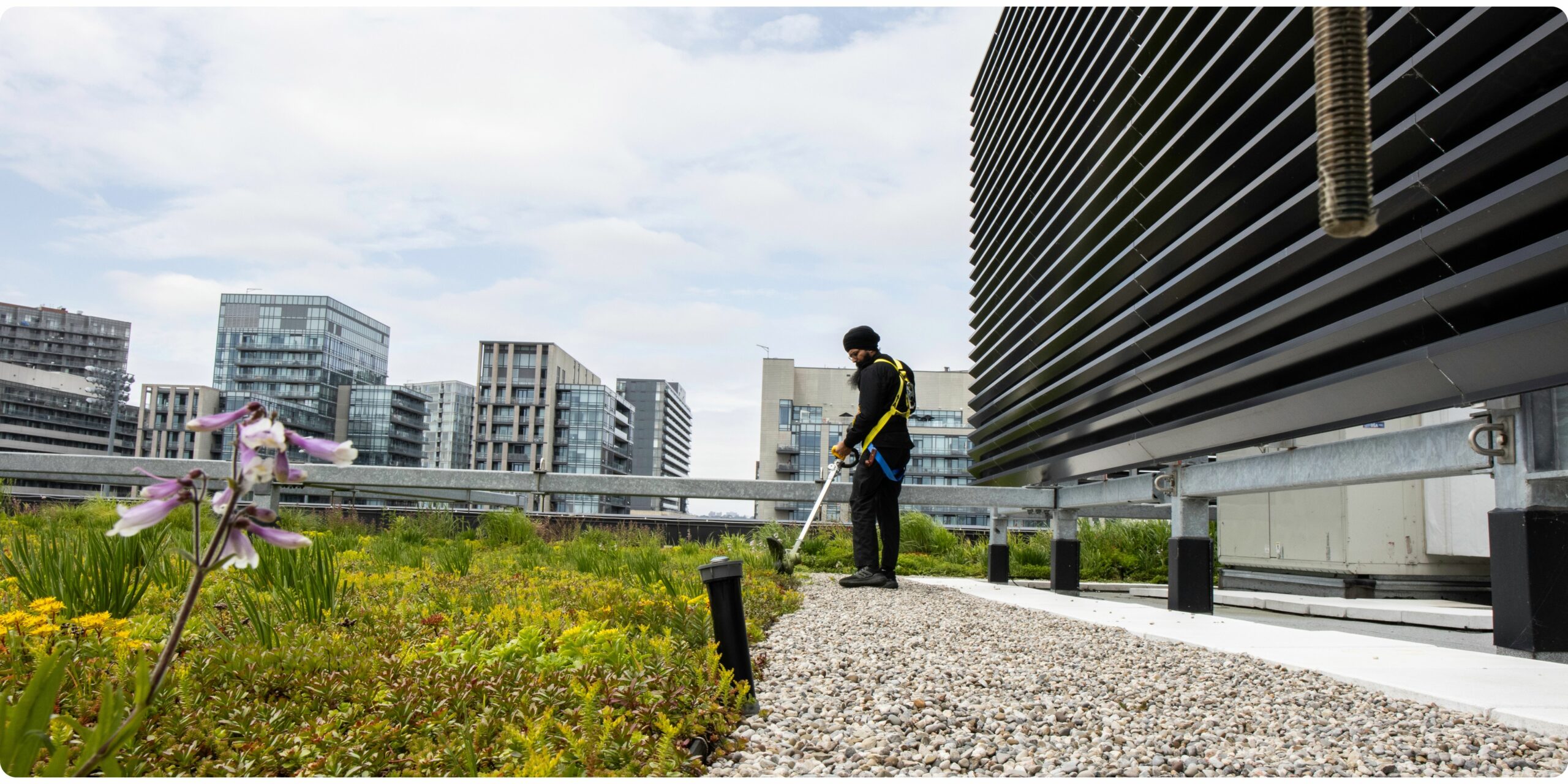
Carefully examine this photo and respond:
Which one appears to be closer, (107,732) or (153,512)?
(153,512)

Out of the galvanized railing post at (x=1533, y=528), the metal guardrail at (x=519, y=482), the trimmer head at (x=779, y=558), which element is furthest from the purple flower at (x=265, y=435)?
the metal guardrail at (x=519, y=482)

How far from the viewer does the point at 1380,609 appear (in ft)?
17.0

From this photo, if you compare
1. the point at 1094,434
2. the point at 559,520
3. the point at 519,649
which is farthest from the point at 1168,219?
the point at 559,520

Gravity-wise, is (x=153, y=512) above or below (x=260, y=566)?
above

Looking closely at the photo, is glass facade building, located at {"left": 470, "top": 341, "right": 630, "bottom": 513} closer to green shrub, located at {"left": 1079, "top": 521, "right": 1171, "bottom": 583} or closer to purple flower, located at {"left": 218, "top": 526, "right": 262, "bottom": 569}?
green shrub, located at {"left": 1079, "top": 521, "right": 1171, "bottom": 583}

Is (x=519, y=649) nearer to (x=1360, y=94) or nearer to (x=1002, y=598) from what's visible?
(x=1360, y=94)

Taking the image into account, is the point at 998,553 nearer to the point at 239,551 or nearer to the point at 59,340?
the point at 239,551

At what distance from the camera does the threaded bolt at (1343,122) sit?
A: 1.56ft

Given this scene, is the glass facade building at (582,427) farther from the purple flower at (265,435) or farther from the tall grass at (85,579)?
the purple flower at (265,435)

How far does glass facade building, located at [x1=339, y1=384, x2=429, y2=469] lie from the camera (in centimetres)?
13788

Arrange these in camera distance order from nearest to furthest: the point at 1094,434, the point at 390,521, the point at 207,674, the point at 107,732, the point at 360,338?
the point at 107,732 < the point at 207,674 < the point at 1094,434 < the point at 390,521 < the point at 360,338

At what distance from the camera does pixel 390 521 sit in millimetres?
8375

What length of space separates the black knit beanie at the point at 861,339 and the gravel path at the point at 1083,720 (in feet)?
11.5

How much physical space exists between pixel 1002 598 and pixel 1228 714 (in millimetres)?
3436
